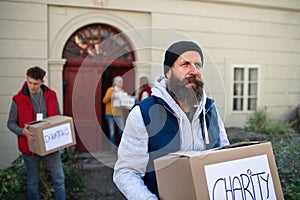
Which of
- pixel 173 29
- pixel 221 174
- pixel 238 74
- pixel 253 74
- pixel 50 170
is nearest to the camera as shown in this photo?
pixel 221 174

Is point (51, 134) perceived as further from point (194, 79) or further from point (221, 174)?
point (221, 174)

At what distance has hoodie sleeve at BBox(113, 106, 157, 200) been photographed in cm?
146

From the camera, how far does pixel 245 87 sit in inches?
298

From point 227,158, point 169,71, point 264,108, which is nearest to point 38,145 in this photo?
point 169,71

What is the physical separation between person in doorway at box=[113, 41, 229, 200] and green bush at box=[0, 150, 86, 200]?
8.34 feet

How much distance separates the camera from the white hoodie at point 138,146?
57.6 inches

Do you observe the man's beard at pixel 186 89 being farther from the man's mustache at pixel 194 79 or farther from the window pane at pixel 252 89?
the window pane at pixel 252 89

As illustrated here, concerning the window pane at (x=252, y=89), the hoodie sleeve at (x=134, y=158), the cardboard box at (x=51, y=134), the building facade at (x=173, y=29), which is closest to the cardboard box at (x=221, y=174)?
the hoodie sleeve at (x=134, y=158)

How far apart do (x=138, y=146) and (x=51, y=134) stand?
1889 millimetres

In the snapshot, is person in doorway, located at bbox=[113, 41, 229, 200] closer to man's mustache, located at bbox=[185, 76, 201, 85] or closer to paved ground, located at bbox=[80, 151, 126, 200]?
man's mustache, located at bbox=[185, 76, 201, 85]

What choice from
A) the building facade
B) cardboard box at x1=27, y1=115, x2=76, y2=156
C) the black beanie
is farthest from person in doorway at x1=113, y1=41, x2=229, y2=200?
the building facade

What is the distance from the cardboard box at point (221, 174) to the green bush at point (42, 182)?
2.76 metres

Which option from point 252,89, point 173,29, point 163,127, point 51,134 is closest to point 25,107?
point 51,134

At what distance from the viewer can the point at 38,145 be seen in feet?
9.82
